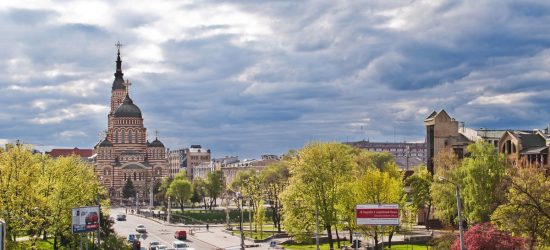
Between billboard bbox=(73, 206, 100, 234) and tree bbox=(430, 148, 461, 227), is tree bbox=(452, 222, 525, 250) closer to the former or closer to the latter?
tree bbox=(430, 148, 461, 227)

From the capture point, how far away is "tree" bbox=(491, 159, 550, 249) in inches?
1165

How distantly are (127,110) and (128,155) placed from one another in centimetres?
1363

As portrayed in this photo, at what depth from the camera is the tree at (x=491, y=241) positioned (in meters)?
40.3

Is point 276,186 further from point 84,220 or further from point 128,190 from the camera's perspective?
point 128,190

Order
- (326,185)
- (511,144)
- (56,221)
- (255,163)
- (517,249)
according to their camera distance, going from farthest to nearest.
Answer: (255,163) → (511,144) → (326,185) → (56,221) → (517,249)

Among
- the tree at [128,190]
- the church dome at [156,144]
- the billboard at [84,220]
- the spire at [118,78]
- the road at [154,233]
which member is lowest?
the road at [154,233]

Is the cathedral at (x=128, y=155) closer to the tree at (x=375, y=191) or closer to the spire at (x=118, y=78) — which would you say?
the spire at (x=118, y=78)

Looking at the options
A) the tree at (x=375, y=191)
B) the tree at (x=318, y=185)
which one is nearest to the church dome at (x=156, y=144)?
the tree at (x=318, y=185)

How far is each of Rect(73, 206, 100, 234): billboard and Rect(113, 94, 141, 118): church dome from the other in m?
130

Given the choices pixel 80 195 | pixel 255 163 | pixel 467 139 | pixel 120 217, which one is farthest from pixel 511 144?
pixel 255 163

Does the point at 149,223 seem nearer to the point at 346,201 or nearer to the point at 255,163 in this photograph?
the point at 346,201

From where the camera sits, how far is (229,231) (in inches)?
3307

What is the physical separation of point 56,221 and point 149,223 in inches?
1920

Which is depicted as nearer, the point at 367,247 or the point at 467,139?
the point at 367,247
